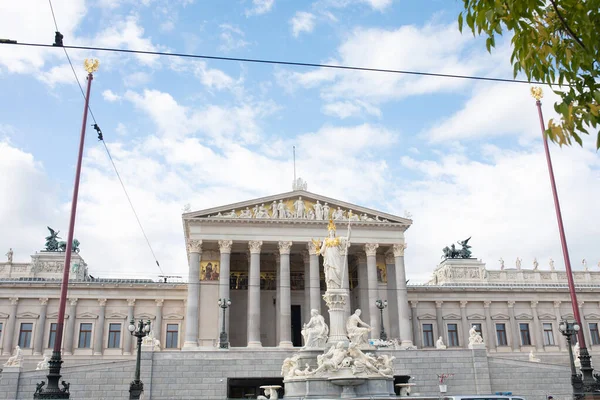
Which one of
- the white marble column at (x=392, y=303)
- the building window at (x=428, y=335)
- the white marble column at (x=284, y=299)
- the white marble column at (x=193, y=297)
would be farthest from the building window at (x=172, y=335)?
the building window at (x=428, y=335)

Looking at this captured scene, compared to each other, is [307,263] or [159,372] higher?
[307,263]

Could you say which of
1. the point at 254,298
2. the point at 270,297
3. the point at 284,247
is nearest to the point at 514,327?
the point at 270,297

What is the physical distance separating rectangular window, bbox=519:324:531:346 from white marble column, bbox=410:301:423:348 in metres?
11.3

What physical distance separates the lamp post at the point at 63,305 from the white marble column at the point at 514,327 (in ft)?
156

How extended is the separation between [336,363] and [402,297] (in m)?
31.3

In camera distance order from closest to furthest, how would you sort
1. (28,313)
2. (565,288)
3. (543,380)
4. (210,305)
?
(543,380) → (210,305) → (28,313) → (565,288)

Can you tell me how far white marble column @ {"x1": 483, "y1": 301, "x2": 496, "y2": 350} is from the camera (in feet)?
201

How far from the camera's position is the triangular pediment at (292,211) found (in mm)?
52844

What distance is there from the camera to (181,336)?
59.8 metres

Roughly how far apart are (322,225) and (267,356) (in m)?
16.4

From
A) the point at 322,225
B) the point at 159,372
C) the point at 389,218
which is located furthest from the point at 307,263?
the point at 159,372

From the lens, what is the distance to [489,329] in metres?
62.2

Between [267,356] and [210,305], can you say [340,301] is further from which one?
[210,305]

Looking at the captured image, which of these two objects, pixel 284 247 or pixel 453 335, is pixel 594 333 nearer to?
pixel 453 335
